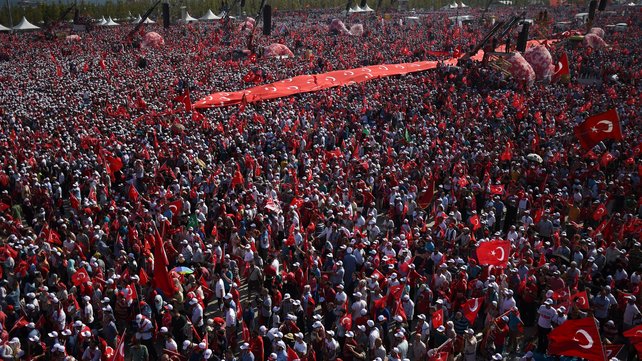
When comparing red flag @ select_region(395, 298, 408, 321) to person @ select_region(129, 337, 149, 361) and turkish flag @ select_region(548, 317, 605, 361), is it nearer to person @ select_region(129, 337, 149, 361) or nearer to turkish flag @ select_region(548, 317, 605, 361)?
turkish flag @ select_region(548, 317, 605, 361)

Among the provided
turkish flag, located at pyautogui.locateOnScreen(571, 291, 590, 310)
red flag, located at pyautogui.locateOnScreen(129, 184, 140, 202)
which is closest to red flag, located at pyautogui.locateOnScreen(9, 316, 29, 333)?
red flag, located at pyautogui.locateOnScreen(129, 184, 140, 202)

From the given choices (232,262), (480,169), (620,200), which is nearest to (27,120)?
(232,262)

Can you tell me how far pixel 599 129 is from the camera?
16.0 m

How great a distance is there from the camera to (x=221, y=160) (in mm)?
17781

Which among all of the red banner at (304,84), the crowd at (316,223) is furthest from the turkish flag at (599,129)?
the red banner at (304,84)

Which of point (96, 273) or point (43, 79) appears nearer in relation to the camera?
point (96, 273)

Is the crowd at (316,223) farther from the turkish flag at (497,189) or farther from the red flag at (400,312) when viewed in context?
the turkish flag at (497,189)

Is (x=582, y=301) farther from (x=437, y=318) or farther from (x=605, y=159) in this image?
(x=605, y=159)

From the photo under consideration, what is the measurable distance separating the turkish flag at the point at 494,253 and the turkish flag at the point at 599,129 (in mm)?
7696

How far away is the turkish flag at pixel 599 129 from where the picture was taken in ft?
51.6

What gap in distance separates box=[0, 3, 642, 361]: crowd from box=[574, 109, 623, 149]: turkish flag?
17.7 inches

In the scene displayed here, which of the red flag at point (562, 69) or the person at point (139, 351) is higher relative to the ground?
the red flag at point (562, 69)

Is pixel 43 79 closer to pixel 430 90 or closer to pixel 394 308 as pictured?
pixel 430 90

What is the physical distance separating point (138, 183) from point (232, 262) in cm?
604
